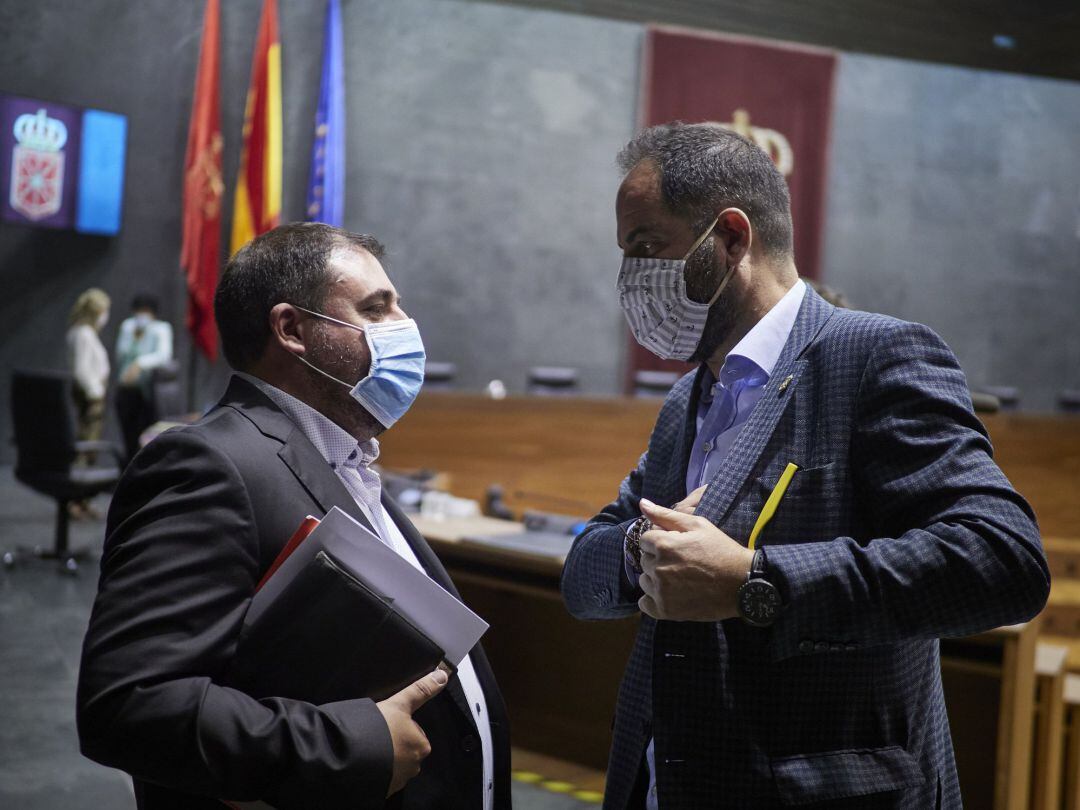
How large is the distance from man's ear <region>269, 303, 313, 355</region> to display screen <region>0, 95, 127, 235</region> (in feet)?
5.60

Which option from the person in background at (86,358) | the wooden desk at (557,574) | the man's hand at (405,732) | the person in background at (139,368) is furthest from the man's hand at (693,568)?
the person in background at (139,368)

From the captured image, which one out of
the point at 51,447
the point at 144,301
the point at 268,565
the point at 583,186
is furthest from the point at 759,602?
the point at 583,186

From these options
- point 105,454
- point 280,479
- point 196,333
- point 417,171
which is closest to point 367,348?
point 280,479

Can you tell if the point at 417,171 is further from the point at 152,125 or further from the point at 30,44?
the point at 30,44

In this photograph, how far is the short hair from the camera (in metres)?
3.90

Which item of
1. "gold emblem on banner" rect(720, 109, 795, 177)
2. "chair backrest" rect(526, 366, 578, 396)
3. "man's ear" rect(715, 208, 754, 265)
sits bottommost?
"chair backrest" rect(526, 366, 578, 396)

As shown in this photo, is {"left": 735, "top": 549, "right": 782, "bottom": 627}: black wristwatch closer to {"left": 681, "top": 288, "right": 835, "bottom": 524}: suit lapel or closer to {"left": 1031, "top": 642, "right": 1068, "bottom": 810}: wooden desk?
{"left": 681, "top": 288, "right": 835, "bottom": 524}: suit lapel

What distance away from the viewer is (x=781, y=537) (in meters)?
1.25

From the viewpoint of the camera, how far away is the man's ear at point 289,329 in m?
1.50

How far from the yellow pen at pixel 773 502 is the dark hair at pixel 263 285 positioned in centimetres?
71

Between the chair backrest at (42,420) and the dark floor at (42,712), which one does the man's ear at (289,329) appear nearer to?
the dark floor at (42,712)

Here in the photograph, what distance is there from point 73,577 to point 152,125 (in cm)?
165

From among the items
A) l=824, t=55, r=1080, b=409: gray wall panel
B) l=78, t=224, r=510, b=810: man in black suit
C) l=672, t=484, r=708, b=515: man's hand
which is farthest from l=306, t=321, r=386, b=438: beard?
l=824, t=55, r=1080, b=409: gray wall panel

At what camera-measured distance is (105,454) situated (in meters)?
4.97
